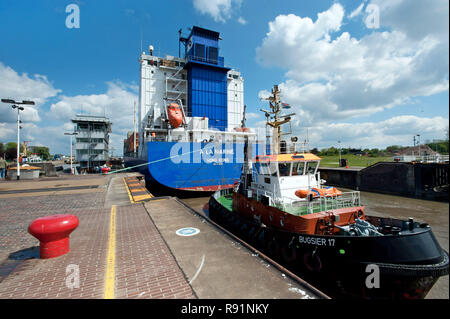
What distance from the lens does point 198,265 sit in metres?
4.43

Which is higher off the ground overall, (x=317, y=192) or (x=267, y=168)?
(x=267, y=168)

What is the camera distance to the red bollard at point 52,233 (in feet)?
15.4

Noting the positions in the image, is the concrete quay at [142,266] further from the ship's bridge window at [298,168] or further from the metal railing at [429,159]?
the metal railing at [429,159]

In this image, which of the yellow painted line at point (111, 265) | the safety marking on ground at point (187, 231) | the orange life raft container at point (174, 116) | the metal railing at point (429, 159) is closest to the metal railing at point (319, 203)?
the safety marking on ground at point (187, 231)

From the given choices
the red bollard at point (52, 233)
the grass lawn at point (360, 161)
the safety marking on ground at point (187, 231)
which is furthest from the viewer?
the grass lawn at point (360, 161)

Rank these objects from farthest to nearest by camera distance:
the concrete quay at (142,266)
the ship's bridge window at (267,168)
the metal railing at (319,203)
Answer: the ship's bridge window at (267,168), the metal railing at (319,203), the concrete quay at (142,266)

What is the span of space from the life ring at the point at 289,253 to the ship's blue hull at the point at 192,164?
11.6 m

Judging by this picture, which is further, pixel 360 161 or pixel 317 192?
pixel 360 161

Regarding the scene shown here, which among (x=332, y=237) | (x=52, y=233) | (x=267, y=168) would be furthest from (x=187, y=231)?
(x=332, y=237)

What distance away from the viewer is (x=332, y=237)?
16.6ft

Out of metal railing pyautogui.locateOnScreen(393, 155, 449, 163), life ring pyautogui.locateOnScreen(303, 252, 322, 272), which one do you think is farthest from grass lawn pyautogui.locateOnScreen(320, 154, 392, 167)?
life ring pyautogui.locateOnScreen(303, 252, 322, 272)

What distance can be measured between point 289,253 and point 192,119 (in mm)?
16400

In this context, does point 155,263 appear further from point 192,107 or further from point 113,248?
point 192,107

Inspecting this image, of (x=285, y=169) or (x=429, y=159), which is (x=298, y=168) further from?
(x=429, y=159)
